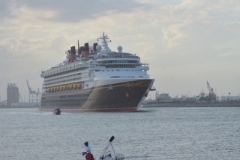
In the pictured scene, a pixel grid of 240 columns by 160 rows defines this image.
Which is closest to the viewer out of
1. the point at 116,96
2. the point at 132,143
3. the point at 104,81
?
the point at 132,143

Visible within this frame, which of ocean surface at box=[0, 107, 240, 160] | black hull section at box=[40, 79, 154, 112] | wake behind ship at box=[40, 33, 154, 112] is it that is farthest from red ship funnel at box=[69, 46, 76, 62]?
ocean surface at box=[0, 107, 240, 160]

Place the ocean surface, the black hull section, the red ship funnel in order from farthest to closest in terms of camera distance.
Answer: the red ship funnel
the black hull section
the ocean surface

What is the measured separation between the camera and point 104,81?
107 metres

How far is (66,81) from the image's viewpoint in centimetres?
13150

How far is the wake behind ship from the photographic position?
10431 centimetres

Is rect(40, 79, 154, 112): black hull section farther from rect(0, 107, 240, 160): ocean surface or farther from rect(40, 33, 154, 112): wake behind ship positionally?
rect(0, 107, 240, 160): ocean surface

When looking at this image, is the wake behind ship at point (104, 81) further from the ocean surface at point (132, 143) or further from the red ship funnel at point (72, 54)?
the ocean surface at point (132, 143)

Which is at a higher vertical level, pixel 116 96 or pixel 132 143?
pixel 116 96

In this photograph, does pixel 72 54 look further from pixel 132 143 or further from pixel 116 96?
pixel 132 143

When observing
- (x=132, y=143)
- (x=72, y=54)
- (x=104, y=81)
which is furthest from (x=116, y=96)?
(x=132, y=143)

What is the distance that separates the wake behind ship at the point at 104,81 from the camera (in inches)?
4107

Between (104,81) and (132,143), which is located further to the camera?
(104,81)

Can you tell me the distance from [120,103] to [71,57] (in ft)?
116

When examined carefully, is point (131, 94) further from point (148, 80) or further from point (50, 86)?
point (50, 86)
